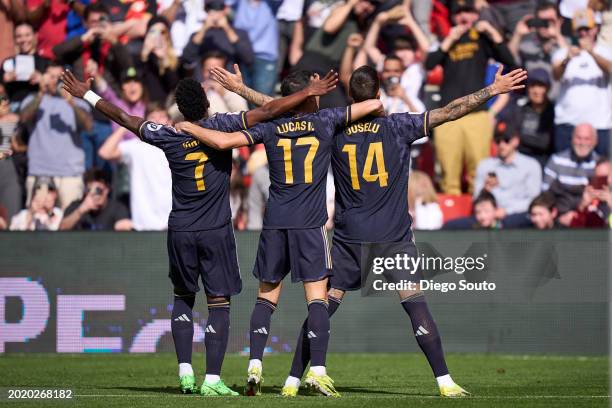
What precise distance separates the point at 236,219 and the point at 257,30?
9.71 feet

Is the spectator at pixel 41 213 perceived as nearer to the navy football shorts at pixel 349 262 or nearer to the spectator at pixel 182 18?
the spectator at pixel 182 18

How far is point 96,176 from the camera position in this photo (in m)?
15.7

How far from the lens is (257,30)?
16828 mm

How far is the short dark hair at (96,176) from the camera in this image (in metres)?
15.7

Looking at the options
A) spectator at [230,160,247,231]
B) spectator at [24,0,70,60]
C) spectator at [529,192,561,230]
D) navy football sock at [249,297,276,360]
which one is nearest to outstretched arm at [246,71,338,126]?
navy football sock at [249,297,276,360]

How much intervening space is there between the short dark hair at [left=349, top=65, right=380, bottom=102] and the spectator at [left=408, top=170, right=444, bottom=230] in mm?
6036

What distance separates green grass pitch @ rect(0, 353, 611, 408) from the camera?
892 centimetres

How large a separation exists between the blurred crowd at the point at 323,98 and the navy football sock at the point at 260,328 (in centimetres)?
579

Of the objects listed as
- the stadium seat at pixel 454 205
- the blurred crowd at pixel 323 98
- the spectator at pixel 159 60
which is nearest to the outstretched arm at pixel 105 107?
the blurred crowd at pixel 323 98

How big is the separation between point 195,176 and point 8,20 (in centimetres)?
819

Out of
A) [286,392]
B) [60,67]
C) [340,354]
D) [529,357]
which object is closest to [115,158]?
[60,67]

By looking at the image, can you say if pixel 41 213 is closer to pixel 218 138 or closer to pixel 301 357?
pixel 218 138

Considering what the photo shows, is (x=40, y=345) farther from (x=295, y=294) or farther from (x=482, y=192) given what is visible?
(x=482, y=192)

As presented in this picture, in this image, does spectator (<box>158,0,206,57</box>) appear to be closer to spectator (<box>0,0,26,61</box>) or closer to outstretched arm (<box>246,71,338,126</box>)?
spectator (<box>0,0,26,61</box>)
